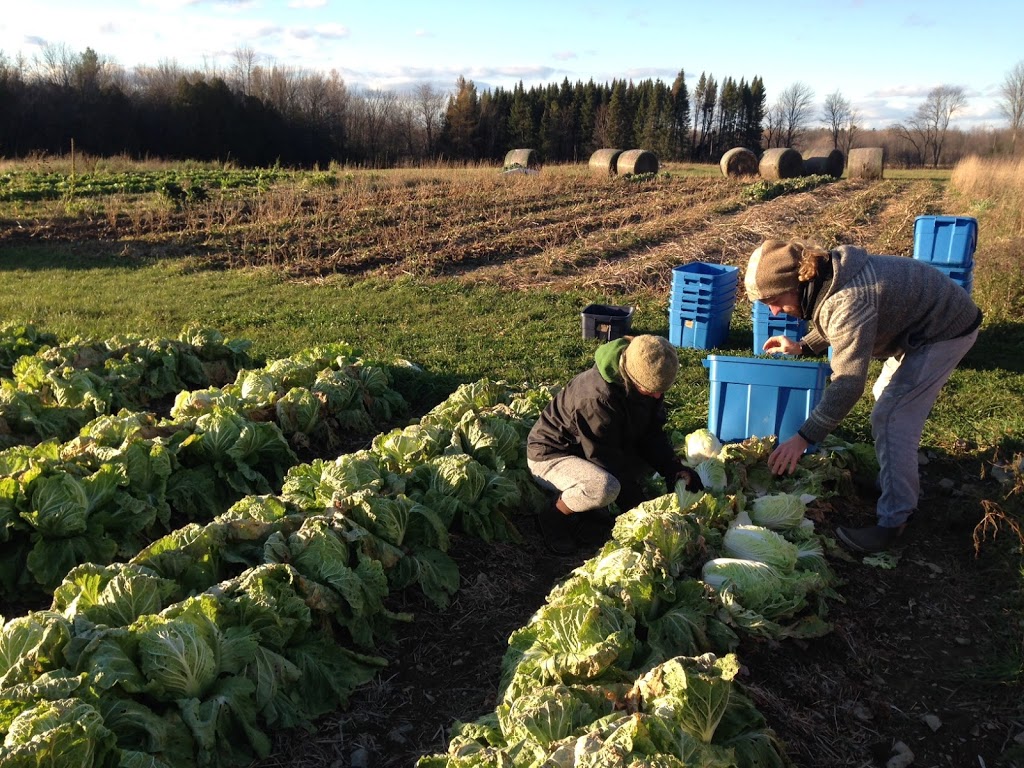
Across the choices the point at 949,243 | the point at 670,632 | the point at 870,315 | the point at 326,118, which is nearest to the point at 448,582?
the point at 670,632

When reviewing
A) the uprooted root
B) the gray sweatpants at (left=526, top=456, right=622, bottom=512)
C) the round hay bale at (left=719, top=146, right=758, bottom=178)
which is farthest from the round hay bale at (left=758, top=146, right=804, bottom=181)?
the gray sweatpants at (left=526, top=456, right=622, bottom=512)

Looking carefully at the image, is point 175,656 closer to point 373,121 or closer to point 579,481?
point 579,481

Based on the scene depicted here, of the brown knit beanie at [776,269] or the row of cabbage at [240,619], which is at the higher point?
the brown knit beanie at [776,269]

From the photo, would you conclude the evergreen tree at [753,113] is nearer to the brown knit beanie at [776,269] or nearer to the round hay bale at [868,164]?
the round hay bale at [868,164]

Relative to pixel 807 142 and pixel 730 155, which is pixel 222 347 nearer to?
pixel 730 155

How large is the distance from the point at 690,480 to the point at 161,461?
11.9ft

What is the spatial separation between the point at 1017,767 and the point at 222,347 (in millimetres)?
8232

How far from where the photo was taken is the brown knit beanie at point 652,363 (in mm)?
4223

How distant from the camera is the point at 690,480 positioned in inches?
194

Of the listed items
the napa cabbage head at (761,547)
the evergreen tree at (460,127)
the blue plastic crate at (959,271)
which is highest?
the evergreen tree at (460,127)

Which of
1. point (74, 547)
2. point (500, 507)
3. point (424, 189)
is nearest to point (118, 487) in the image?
point (74, 547)

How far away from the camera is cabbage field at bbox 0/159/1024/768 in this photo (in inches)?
121

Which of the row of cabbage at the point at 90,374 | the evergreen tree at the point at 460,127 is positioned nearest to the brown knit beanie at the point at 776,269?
the row of cabbage at the point at 90,374

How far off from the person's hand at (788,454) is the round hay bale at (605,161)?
113 feet
